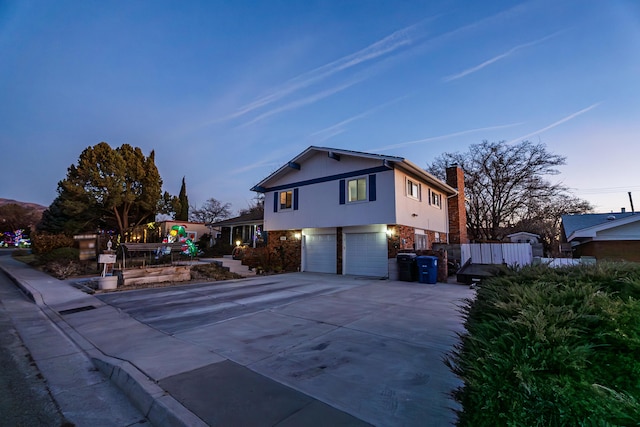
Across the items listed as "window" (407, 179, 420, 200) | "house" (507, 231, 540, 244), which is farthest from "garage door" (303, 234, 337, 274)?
"house" (507, 231, 540, 244)

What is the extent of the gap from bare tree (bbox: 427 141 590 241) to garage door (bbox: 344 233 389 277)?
13099 millimetres

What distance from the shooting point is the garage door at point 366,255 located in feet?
43.5

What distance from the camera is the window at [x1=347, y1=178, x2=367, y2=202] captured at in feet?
45.1

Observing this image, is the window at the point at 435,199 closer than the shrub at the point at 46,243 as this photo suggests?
No

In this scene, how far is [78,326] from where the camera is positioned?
5.62 meters

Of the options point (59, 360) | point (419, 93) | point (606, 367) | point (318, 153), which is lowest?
point (59, 360)

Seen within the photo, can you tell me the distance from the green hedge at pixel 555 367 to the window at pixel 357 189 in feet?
39.0

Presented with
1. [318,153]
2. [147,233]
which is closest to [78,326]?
[318,153]

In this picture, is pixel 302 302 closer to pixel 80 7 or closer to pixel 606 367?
pixel 606 367

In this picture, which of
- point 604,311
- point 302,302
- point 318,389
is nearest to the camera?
point 604,311

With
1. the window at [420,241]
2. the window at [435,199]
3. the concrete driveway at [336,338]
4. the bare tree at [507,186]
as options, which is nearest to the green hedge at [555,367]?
the concrete driveway at [336,338]

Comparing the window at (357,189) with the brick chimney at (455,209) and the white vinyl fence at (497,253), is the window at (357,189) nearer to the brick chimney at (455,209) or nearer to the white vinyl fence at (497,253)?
the white vinyl fence at (497,253)

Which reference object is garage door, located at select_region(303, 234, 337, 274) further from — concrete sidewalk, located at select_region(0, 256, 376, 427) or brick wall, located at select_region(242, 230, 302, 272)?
concrete sidewalk, located at select_region(0, 256, 376, 427)

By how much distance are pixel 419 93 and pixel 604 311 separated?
15.8m
